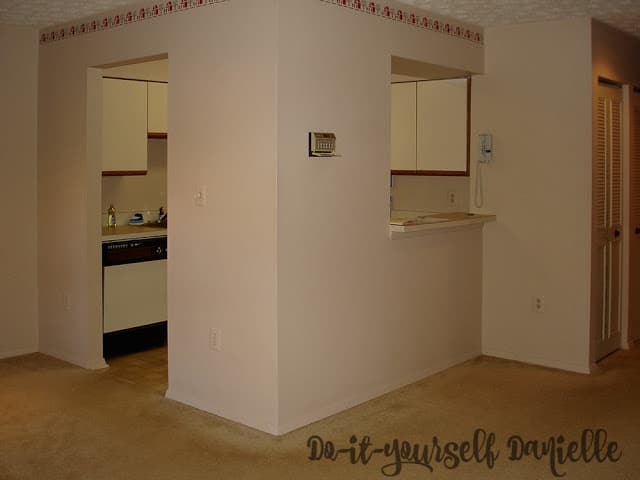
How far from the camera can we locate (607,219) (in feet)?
17.8

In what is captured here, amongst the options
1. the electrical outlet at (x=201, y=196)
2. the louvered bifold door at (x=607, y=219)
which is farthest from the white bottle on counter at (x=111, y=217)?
the louvered bifold door at (x=607, y=219)

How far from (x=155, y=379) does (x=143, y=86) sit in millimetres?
2243

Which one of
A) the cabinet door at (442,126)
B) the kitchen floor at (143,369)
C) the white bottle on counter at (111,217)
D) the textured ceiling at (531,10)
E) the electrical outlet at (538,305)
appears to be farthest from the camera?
the white bottle on counter at (111,217)

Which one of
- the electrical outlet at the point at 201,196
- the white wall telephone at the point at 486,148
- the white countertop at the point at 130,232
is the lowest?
the white countertop at the point at 130,232

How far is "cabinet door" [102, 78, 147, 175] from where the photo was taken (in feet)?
18.8

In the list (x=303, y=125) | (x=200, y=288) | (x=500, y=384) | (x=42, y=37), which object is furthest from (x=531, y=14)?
(x=42, y=37)

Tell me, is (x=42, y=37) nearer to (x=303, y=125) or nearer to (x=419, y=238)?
(x=303, y=125)

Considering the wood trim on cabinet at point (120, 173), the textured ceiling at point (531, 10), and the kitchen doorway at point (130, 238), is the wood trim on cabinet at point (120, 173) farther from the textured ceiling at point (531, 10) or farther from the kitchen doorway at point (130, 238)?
the textured ceiling at point (531, 10)

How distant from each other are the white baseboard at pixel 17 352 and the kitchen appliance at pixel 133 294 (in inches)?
23.1

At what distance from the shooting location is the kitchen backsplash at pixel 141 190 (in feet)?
20.7

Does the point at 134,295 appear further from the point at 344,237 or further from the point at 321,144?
the point at 321,144

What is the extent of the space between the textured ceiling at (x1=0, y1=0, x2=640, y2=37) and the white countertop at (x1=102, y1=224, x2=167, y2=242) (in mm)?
1476

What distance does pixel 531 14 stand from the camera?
4.96 meters

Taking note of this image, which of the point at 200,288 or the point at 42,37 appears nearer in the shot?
the point at 200,288
